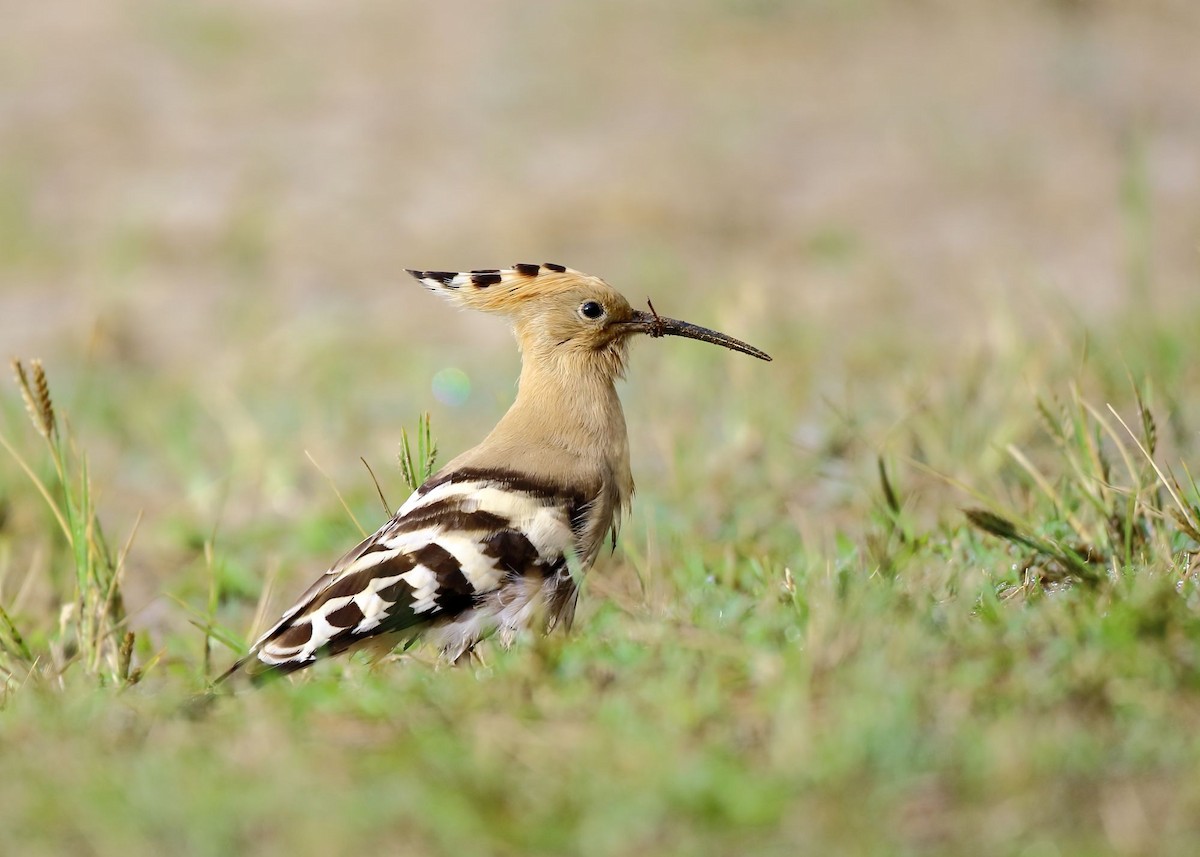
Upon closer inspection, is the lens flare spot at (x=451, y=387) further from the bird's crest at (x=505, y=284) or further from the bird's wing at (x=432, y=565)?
the bird's wing at (x=432, y=565)

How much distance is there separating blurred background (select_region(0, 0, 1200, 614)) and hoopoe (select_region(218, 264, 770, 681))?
936 millimetres

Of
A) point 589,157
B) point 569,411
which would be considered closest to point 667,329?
point 569,411

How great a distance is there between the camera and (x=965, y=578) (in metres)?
2.44

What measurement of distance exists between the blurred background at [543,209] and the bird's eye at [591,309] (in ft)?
3.01

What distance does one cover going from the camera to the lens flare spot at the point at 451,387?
17.5 feet

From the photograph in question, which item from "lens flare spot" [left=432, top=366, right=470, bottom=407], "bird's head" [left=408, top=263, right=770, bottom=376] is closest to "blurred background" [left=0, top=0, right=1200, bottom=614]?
"lens flare spot" [left=432, top=366, right=470, bottom=407]

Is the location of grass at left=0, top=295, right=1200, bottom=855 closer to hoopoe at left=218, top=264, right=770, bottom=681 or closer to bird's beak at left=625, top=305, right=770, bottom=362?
hoopoe at left=218, top=264, right=770, bottom=681

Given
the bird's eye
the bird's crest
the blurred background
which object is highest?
the bird's crest

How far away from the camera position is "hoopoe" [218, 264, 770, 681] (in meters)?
2.48

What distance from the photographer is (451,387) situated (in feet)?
17.8

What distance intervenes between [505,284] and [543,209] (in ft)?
14.2

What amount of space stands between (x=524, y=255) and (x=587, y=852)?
5.54 m

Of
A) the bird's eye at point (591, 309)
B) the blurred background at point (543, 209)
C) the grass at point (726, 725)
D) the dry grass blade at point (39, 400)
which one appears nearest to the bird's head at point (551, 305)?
the bird's eye at point (591, 309)

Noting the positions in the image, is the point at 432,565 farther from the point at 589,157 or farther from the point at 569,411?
the point at 589,157
